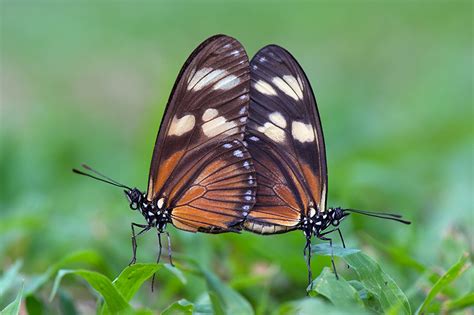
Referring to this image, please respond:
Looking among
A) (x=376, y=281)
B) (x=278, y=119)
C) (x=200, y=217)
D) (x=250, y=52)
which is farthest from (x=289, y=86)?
(x=250, y=52)

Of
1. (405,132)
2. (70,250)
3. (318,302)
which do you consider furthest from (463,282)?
(405,132)

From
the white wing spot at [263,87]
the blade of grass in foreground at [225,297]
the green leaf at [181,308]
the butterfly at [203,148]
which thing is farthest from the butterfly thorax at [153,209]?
the green leaf at [181,308]

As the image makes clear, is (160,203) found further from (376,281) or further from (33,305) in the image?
(376,281)

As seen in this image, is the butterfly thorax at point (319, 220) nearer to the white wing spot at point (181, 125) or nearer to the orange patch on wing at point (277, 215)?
the orange patch on wing at point (277, 215)

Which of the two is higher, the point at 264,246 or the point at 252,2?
the point at 252,2

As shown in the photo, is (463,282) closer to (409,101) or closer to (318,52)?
(409,101)
